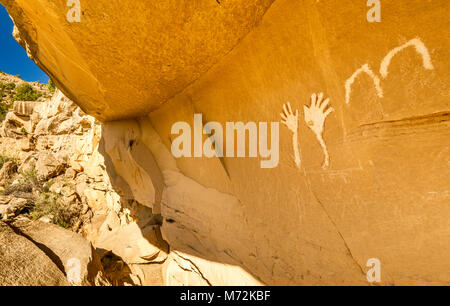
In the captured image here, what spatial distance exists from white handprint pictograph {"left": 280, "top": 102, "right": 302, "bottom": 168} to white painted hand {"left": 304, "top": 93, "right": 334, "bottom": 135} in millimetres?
103

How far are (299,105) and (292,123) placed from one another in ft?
0.49

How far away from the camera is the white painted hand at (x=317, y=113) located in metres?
1.29

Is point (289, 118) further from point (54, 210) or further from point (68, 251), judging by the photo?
point (54, 210)

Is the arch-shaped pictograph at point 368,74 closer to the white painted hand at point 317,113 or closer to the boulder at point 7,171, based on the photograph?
the white painted hand at point 317,113

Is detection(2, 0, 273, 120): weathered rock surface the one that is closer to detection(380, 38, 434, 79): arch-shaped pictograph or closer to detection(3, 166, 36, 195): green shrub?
detection(380, 38, 434, 79): arch-shaped pictograph

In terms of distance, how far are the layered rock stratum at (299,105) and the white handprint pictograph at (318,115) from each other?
0.01 meters

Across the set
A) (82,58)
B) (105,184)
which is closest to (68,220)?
(105,184)

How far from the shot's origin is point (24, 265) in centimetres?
133

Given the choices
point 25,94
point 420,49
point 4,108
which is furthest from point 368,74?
point 25,94

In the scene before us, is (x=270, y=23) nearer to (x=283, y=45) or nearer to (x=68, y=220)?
(x=283, y=45)

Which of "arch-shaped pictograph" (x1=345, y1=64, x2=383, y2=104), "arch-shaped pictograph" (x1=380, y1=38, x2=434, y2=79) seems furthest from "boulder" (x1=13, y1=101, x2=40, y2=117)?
"arch-shaped pictograph" (x1=380, y1=38, x2=434, y2=79)

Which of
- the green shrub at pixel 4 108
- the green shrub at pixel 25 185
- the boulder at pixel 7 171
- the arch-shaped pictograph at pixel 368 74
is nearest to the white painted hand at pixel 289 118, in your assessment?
the arch-shaped pictograph at pixel 368 74

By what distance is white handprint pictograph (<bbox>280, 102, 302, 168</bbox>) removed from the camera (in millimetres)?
1458

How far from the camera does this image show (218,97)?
6.50ft
